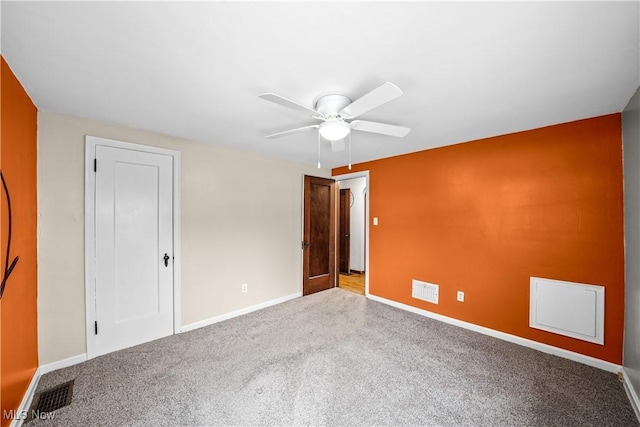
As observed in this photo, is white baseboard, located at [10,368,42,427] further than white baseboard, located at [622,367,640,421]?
No

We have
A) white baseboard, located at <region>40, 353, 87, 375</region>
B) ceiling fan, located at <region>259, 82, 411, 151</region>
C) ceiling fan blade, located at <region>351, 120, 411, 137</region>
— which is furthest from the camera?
white baseboard, located at <region>40, 353, 87, 375</region>

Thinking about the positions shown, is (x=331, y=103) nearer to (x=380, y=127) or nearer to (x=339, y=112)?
(x=339, y=112)

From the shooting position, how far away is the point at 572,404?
5.84 ft

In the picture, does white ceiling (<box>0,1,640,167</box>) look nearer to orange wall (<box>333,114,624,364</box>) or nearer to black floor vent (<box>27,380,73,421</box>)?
orange wall (<box>333,114,624,364</box>)

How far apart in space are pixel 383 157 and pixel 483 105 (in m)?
1.82

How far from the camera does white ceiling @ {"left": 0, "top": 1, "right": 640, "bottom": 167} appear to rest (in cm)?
109

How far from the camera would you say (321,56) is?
54.2 inches

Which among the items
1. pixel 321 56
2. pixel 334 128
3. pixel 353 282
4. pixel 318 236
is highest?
pixel 321 56

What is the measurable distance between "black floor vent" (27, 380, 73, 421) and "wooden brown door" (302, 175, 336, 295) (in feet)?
9.19

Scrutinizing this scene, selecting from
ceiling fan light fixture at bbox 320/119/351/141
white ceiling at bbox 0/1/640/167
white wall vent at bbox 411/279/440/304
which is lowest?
white wall vent at bbox 411/279/440/304

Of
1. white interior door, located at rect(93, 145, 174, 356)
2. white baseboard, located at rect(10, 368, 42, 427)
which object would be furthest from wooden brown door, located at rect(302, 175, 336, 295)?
white baseboard, located at rect(10, 368, 42, 427)

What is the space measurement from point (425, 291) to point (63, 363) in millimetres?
3883

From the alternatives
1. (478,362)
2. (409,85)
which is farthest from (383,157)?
(478,362)

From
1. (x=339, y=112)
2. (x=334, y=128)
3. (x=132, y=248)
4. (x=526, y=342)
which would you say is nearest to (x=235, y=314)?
(x=132, y=248)
